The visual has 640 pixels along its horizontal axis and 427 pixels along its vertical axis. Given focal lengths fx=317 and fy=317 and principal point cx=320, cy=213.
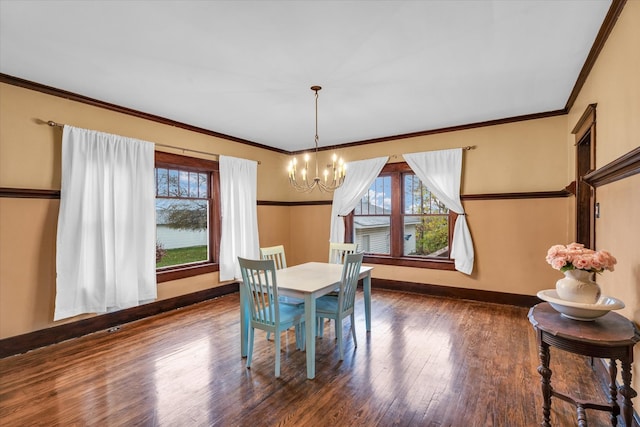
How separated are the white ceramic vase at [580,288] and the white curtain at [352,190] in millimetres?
3770

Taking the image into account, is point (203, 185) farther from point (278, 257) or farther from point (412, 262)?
point (412, 262)

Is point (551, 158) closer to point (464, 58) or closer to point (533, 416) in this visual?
point (464, 58)

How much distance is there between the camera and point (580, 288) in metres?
1.83

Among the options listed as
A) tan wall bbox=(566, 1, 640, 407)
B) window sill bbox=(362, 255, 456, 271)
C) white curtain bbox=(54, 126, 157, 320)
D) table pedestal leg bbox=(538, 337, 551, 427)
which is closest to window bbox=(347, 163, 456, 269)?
window sill bbox=(362, 255, 456, 271)

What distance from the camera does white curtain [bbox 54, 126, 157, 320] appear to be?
3.32 m

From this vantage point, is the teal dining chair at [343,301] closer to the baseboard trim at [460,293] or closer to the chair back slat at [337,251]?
the chair back slat at [337,251]

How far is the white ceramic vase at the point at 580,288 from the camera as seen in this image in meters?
1.82

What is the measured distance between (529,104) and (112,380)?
5.23 metres

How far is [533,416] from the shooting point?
208cm

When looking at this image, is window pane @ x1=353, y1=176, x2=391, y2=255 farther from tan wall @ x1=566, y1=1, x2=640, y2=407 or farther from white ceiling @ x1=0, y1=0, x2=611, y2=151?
tan wall @ x1=566, y1=1, x2=640, y2=407

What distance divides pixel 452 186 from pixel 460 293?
1624 mm

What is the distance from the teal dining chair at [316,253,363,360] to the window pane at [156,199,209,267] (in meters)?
2.55

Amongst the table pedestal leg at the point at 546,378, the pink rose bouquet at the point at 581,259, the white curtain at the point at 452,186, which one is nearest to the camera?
the pink rose bouquet at the point at 581,259

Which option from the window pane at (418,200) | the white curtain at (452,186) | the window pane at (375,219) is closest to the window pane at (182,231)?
the window pane at (375,219)
